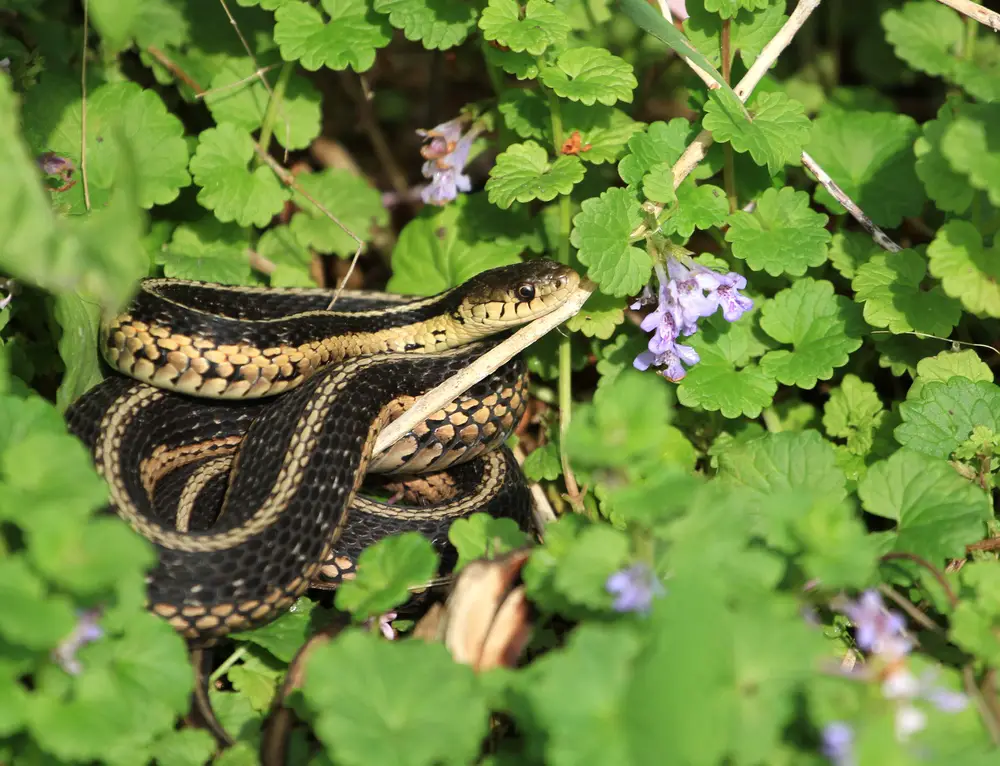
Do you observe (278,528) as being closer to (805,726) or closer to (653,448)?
(653,448)

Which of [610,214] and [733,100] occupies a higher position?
[733,100]

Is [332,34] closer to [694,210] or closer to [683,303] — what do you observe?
[694,210]

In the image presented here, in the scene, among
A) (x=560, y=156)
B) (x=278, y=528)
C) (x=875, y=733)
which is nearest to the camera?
(x=875, y=733)

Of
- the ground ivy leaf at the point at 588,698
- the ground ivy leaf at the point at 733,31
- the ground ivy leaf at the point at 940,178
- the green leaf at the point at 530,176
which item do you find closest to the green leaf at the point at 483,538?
the ground ivy leaf at the point at 588,698

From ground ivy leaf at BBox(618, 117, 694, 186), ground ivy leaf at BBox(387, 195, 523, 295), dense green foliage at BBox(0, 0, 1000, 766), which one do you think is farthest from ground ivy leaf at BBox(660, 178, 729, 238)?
ground ivy leaf at BBox(387, 195, 523, 295)

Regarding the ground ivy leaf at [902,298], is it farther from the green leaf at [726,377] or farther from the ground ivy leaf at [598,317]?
the ground ivy leaf at [598,317]

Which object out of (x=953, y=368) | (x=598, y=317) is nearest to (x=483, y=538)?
(x=598, y=317)

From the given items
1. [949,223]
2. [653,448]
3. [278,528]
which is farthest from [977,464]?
[278,528]
